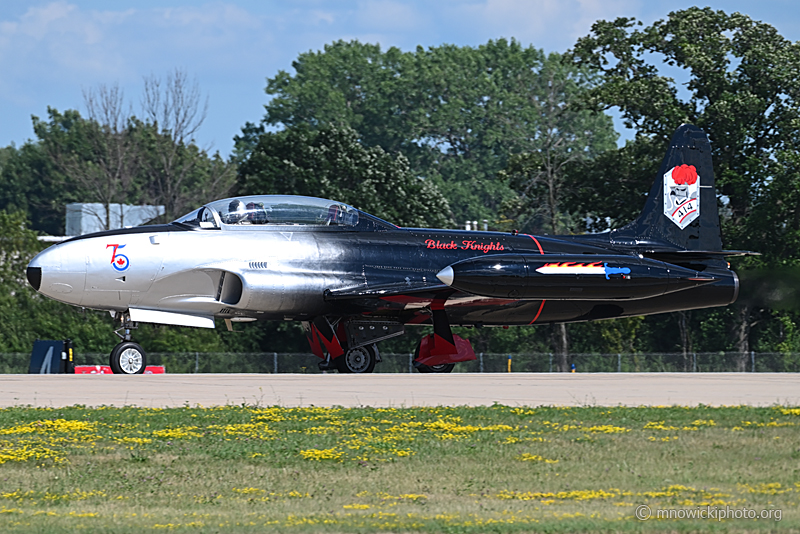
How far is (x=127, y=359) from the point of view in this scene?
20719mm

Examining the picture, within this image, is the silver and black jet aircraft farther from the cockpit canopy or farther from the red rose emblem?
the red rose emblem

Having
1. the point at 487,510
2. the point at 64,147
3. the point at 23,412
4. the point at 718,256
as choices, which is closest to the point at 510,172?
the point at 718,256

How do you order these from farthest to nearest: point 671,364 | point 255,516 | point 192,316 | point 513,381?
point 671,364 → point 192,316 → point 513,381 → point 255,516

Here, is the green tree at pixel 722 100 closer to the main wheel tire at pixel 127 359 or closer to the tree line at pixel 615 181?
the tree line at pixel 615 181

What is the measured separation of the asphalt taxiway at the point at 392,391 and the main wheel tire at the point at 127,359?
113 centimetres

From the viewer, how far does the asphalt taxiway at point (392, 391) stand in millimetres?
14781

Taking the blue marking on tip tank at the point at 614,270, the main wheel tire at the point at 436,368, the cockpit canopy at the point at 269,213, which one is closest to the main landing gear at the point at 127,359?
the cockpit canopy at the point at 269,213

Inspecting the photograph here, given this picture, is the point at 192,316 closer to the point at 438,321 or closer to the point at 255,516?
the point at 438,321

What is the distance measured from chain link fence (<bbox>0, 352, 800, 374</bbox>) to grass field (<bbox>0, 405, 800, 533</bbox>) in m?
27.0

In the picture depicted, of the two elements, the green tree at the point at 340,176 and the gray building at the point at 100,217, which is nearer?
the green tree at the point at 340,176

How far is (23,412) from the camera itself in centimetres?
1333

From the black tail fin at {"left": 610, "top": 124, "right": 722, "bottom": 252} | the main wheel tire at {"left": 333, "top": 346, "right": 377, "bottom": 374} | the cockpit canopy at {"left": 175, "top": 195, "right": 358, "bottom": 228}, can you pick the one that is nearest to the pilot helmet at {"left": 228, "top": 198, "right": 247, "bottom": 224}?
the cockpit canopy at {"left": 175, "top": 195, "right": 358, "bottom": 228}

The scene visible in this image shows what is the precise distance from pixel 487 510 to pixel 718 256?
19.3m

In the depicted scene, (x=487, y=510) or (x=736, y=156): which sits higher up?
(x=736, y=156)
